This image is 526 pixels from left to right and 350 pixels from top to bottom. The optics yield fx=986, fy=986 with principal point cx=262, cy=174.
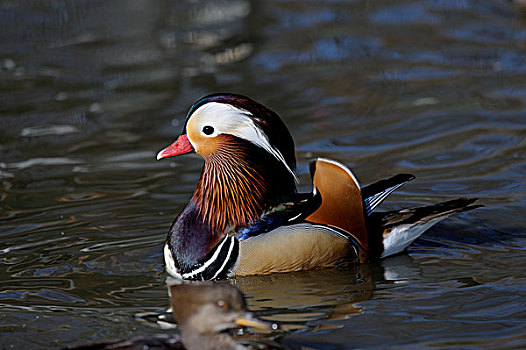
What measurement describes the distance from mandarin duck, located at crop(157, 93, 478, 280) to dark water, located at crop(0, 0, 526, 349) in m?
0.15

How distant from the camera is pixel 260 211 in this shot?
5.72m

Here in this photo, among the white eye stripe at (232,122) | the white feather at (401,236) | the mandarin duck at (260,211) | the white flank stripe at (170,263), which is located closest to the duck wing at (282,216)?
the mandarin duck at (260,211)

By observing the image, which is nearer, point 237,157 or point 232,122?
point 232,122

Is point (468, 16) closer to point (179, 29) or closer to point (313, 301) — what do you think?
point (179, 29)

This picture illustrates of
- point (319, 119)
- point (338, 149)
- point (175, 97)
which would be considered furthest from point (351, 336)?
point (175, 97)

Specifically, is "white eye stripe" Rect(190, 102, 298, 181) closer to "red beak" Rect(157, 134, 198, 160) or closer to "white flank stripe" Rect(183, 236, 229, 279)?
"red beak" Rect(157, 134, 198, 160)

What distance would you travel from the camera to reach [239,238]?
5602 mm

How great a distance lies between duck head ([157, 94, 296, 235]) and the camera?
5.57 m

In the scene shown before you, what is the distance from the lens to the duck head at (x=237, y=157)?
557cm

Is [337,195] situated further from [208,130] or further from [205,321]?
[205,321]

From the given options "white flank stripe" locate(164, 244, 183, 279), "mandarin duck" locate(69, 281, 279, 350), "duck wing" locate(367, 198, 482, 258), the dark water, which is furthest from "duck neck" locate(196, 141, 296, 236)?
"mandarin duck" locate(69, 281, 279, 350)

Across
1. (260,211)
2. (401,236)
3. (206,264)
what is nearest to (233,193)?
(260,211)

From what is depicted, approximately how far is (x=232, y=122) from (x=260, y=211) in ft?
1.80

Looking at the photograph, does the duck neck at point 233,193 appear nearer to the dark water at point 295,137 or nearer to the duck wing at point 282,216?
the duck wing at point 282,216
